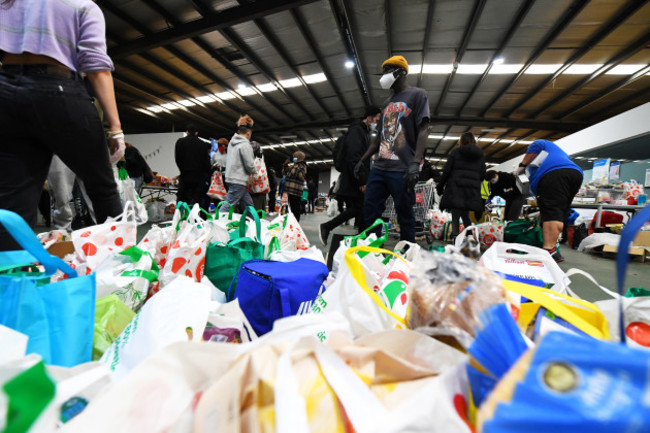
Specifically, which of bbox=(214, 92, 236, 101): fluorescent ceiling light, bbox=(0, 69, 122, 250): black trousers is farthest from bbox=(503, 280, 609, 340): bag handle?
bbox=(214, 92, 236, 101): fluorescent ceiling light

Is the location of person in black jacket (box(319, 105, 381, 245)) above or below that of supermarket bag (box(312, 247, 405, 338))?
above

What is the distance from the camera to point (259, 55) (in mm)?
6586

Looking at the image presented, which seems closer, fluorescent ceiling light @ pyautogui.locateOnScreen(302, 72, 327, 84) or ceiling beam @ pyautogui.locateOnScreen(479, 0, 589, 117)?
ceiling beam @ pyautogui.locateOnScreen(479, 0, 589, 117)

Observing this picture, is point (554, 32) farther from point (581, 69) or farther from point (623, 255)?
point (623, 255)

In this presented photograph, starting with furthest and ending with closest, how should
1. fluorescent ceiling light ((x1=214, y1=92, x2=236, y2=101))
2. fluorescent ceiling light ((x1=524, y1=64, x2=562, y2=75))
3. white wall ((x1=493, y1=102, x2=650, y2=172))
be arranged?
fluorescent ceiling light ((x1=214, y1=92, x2=236, y2=101)), fluorescent ceiling light ((x1=524, y1=64, x2=562, y2=75)), white wall ((x1=493, y1=102, x2=650, y2=172))

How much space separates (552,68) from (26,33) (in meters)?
8.42

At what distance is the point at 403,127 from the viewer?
6.90 ft

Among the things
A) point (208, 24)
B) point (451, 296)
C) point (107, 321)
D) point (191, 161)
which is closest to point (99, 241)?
point (107, 321)

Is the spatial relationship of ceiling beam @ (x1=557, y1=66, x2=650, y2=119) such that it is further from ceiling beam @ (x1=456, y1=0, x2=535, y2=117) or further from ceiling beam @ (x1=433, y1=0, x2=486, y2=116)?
ceiling beam @ (x1=433, y1=0, x2=486, y2=116)

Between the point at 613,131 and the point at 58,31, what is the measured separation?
980cm

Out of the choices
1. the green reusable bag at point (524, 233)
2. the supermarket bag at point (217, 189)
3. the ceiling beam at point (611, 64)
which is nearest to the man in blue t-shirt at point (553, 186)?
the green reusable bag at point (524, 233)

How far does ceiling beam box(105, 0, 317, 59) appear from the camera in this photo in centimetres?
457

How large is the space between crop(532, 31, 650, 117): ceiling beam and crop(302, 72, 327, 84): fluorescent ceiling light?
6029 mm

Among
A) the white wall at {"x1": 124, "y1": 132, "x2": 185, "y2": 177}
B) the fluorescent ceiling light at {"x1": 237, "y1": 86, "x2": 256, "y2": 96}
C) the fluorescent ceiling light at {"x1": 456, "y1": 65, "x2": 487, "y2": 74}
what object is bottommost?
the white wall at {"x1": 124, "y1": 132, "x2": 185, "y2": 177}
